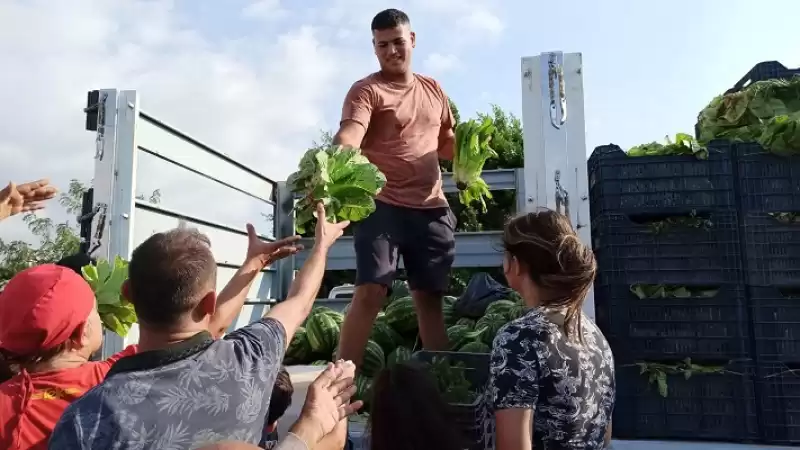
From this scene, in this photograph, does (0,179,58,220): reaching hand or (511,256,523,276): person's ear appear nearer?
(511,256,523,276): person's ear

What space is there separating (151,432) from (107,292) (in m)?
1.34

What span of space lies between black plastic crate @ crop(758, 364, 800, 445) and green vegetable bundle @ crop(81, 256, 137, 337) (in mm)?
2720

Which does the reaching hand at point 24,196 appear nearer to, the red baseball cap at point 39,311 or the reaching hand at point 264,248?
the red baseball cap at point 39,311

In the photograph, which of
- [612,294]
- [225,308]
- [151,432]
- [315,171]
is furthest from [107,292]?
[612,294]

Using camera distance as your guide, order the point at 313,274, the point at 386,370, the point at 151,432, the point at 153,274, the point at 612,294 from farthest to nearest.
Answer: the point at 612,294 < the point at 313,274 < the point at 386,370 < the point at 153,274 < the point at 151,432

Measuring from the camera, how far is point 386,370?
1.70 meters

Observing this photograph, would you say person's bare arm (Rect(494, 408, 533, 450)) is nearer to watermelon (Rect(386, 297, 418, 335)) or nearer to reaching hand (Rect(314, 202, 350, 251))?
reaching hand (Rect(314, 202, 350, 251))

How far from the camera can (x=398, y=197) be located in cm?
315

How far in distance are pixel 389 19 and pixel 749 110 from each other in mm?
2092

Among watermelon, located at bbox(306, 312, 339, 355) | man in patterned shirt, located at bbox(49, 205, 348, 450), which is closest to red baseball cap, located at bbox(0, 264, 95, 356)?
man in patterned shirt, located at bbox(49, 205, 348, 450)

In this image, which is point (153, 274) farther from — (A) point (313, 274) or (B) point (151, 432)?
(A) point (313, 274)

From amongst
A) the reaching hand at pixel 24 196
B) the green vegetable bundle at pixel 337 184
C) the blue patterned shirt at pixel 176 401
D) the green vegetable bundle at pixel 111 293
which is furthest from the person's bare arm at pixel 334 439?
the reaching hand at pixel 24 196

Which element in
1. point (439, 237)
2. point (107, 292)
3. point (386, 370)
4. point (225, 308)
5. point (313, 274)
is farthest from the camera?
point (439, 237)

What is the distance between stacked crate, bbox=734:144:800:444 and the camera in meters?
2.69
